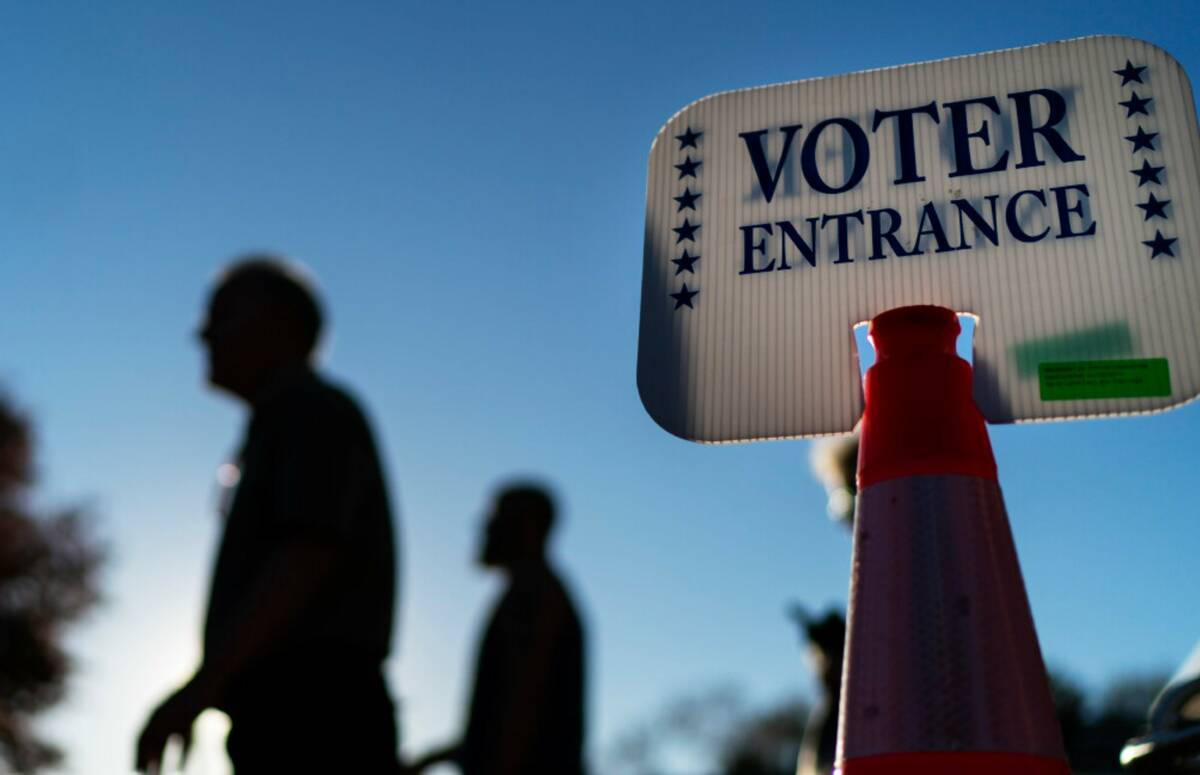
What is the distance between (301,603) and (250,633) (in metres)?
0.10

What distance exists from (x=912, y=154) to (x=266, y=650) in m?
1.40

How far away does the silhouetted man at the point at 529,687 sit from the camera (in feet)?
8.80

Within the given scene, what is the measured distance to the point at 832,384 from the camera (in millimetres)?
1008

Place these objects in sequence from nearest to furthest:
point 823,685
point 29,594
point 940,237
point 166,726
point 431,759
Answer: point 940,237 < point 166,726 < point 823,685 < point 431,759 < point 29,594

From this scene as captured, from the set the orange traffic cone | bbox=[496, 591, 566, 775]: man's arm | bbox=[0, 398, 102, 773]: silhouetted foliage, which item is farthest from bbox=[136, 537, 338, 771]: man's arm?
bbox=[0, 398, 102, 773]: silhouetted foliage

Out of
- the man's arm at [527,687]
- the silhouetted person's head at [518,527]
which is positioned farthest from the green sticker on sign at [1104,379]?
the silhouetted person's head at [518,527]

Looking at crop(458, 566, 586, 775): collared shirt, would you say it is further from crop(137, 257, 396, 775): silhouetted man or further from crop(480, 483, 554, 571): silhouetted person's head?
crop(137, 257, 396, 775): silhouetted man

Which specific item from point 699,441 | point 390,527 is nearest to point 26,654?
point 390,527

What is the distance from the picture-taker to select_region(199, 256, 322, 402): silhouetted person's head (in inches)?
90.0

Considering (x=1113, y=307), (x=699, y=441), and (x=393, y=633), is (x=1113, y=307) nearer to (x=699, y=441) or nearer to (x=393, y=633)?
(x=699, y=441)

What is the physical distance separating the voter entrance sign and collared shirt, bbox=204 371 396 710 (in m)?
1.10

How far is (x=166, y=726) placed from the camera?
1.79 metres

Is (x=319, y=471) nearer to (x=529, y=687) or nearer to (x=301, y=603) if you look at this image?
(x=301, y=603)

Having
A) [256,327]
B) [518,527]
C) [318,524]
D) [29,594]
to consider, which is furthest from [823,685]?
[29,594]
